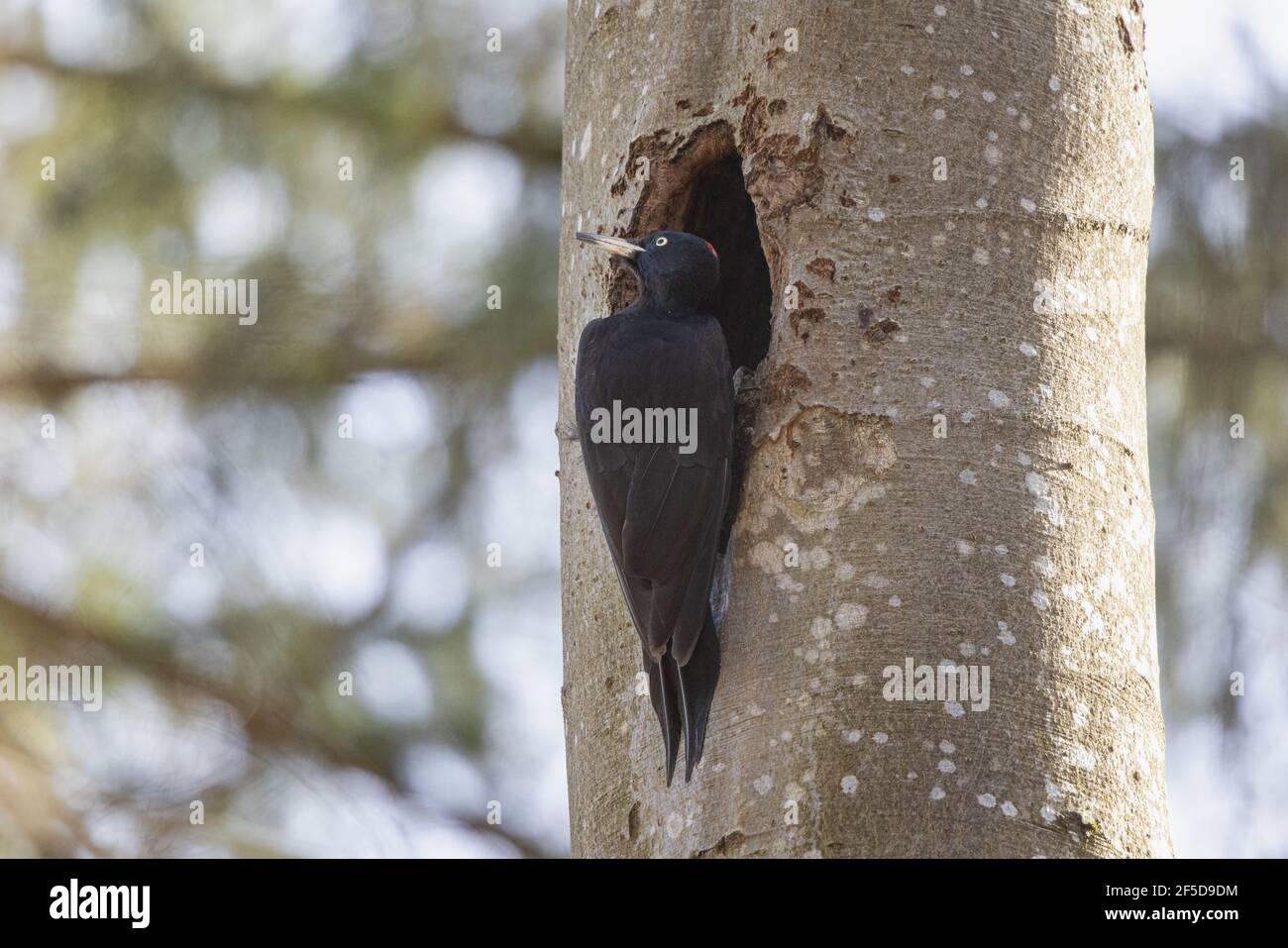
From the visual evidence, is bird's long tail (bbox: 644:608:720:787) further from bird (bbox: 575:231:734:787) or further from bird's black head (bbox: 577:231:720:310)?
bird's black head (bbox: 577:231:720:310)

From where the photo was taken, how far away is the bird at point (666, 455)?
2395 mm

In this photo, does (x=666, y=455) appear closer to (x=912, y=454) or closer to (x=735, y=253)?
(x=912, y=454)

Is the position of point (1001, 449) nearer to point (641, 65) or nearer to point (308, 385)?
point (641, 65)

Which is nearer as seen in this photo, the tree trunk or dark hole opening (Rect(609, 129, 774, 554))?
the tree trunk

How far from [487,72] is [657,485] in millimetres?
2616

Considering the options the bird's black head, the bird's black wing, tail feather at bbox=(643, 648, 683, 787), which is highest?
the bird's black head

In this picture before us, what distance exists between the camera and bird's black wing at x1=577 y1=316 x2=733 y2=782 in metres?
2.39

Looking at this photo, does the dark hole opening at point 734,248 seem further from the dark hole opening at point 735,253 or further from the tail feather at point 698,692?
the tail feather at point 698,692

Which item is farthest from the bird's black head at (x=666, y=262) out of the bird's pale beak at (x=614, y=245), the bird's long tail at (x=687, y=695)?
the bird's long tail at (x=687, y=695)

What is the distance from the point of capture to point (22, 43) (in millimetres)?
4738

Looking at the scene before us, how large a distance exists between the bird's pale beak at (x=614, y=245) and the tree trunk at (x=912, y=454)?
5cm

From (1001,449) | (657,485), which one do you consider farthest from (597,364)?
(1001,449)

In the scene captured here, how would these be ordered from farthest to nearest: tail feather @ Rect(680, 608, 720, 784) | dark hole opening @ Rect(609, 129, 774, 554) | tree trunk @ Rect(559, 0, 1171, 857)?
dark hole opening @ Rect(609, 129, 774, 554) < tail feather @ Rect(680, 608, 720, 784) < tree trunk @ Rect(559, 0, 1171, 857)

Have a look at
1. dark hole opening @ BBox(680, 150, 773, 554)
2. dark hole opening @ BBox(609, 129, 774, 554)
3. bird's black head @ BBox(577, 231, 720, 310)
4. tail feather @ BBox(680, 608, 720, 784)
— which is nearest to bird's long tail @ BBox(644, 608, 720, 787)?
tail feather @ BBox(680, 608, 720, 784)
